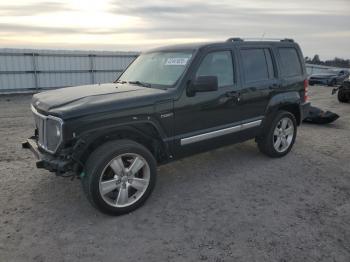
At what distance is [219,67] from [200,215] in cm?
221

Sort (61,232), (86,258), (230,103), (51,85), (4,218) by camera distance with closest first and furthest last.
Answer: (86,258) < (61,232) < (4,218) < (230,103) < (51,85)

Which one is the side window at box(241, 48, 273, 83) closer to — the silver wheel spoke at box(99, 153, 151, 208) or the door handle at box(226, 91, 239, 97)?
the door handle at box(226, 91, 239, 97)

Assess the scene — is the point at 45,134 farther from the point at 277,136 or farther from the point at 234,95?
the point at 277,136

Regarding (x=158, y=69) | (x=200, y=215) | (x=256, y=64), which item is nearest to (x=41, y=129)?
(x=158, y=69)

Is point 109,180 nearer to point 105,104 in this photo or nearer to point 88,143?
point 88,143

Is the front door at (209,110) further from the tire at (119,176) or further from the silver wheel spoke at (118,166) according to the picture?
the silver wheel spoke at (118,166)

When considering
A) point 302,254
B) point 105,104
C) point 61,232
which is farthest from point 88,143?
point 302,254

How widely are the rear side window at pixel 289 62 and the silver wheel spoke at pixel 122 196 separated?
358 centimetres

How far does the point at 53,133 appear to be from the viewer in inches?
159

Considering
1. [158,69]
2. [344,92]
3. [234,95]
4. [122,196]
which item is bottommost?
[122,196]

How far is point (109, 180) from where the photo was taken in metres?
4.12

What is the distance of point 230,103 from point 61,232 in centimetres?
294

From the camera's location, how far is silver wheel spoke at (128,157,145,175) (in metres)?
4.25

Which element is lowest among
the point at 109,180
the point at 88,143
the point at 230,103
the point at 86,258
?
the point at 86,258
